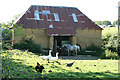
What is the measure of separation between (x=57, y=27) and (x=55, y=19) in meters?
1.40

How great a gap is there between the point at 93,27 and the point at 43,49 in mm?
7448

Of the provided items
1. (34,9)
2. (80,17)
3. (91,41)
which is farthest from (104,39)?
(34,9)

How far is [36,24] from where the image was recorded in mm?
24141

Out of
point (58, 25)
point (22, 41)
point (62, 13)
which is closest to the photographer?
point (22, 41)

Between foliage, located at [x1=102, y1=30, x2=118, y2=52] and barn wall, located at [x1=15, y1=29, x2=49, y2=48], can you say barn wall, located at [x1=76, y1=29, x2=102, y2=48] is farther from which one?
barn wall, located at [x1=15, y1=29, x2=49, y2=48]

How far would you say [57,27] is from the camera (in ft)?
80.6

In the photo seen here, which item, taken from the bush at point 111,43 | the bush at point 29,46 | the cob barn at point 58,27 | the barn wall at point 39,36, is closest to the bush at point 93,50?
the cob barn at point 58,27

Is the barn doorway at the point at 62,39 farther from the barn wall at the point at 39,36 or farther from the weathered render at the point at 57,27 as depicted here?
the barn wall at the point at 39,36

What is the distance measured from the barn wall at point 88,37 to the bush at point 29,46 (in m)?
5.73

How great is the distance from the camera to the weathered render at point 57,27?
23.8 metres

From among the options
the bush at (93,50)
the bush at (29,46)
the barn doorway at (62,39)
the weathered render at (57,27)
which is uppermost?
the weathered render at (57,27)

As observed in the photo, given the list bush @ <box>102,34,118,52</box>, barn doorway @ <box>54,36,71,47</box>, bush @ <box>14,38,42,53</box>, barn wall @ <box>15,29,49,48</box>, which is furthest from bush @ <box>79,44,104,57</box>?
bush @ <box>14,38,42,53</box>

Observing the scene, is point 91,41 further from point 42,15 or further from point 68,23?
point 42,15

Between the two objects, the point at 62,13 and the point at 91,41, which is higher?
the point at 62,13
